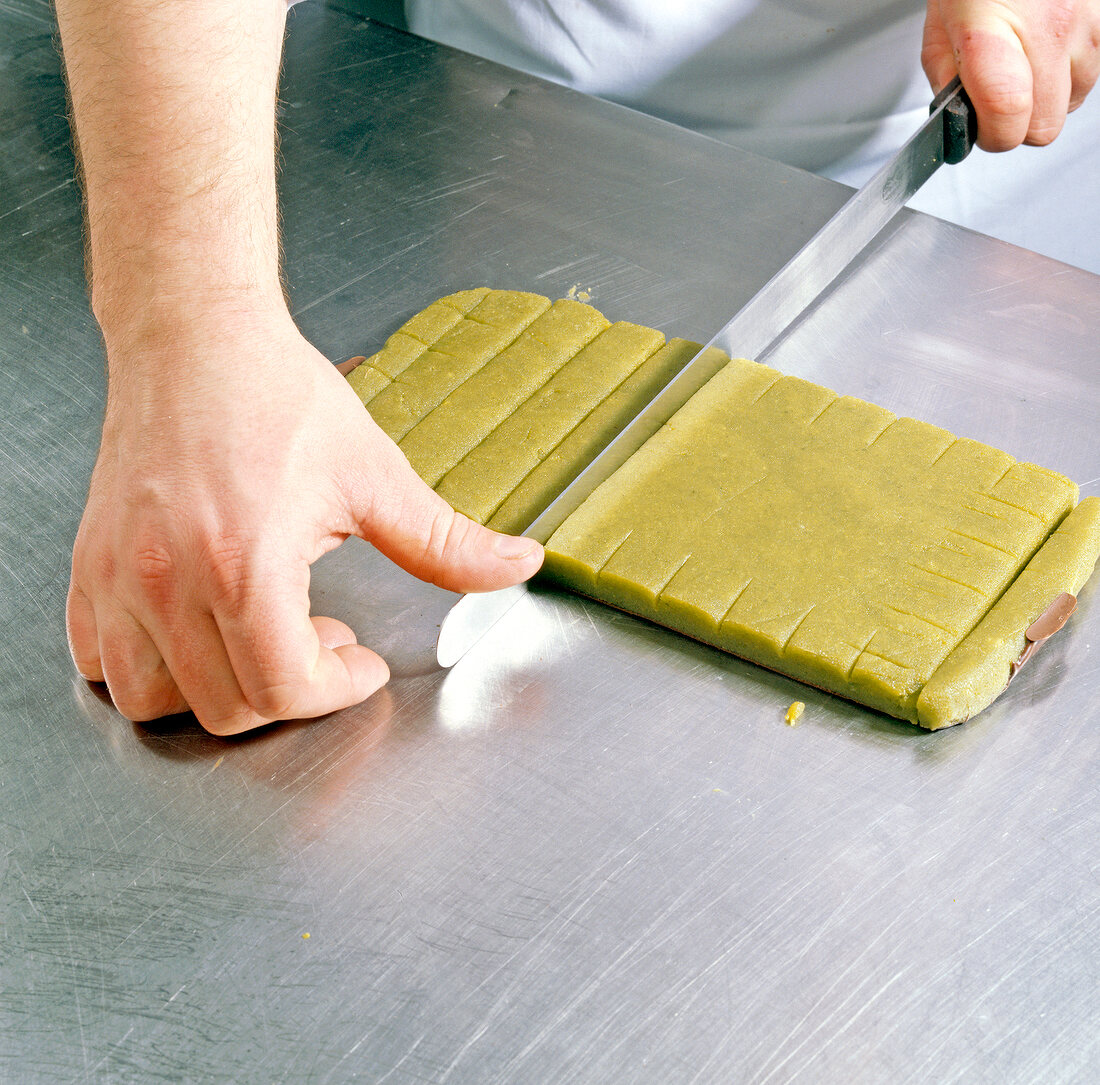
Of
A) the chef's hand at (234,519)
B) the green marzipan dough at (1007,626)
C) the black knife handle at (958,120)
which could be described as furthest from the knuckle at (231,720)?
the black knife handle at (958,120)

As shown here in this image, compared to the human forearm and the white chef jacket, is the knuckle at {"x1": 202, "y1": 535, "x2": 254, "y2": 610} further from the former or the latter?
the white chef jacket

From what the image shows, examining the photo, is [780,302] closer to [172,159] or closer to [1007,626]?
[1007,626]

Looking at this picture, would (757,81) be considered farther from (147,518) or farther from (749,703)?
(147,518)

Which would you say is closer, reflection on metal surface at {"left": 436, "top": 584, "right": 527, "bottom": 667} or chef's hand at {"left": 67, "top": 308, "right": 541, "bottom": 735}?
chef's hand at {"left": 67, "top": 308, "right": 541, "bottom": 735}

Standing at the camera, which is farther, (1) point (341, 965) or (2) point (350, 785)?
(2) point (350, 785)

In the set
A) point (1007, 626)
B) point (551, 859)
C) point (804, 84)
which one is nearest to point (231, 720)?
point (551, 859)

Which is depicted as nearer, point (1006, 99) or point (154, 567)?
point (154, 567)

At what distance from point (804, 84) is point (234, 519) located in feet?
6.44

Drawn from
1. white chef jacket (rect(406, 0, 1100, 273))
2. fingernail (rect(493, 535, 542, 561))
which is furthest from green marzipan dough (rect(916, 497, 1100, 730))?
white chef jacket (rect(406, 0, 1100, 273))

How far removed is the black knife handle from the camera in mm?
2275

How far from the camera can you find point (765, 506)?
1.78m

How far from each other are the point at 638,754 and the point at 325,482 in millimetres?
577

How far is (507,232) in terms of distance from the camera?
Result: 8.13 feet

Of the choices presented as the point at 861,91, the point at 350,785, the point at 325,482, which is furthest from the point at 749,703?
the point at 861,91
